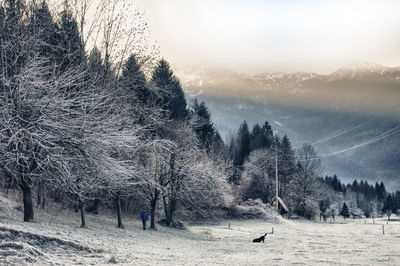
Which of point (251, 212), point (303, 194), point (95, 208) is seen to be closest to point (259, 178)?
point (303, 194)

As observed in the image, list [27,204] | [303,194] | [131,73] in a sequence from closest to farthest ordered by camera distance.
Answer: [27,204] < [131,73] < [303,194]

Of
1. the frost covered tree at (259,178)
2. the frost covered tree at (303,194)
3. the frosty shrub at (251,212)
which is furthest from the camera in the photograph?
the frost covered tree at (303,194)

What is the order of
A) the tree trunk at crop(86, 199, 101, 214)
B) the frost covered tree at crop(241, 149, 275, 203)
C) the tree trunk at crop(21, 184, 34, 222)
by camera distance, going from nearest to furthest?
the tree trunk at crop(21, 184, 34, 222) < the tree trunk at crop(86, 199, 101, 214) < the frost covered tree at crop(241, 149, 275, 203)

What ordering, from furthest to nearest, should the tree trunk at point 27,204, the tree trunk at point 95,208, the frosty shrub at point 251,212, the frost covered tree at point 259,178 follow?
the frost covered tree at point 259,178
the frosty shrub at point 251,212
the tree trunk at point 95,208
the tree trunk at point 27,204

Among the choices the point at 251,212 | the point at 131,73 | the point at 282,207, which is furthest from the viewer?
the point at 282,207

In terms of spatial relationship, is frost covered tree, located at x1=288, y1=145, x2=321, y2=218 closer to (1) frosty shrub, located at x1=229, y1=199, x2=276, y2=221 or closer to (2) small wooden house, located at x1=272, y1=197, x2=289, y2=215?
(2) small wooden house, located at x1=272, y1=197, x2=289, y2=215

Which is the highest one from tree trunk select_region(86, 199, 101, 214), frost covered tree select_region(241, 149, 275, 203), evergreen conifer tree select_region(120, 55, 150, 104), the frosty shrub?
evergreen conifer tree select_region(120, 55, 150, 104)

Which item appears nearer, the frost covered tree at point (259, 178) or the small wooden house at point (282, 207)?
the frost covered tree at point (259, 178)

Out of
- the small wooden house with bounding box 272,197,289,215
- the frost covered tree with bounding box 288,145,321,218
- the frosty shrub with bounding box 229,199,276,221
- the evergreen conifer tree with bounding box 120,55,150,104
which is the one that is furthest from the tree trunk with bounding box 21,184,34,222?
the frost covered tree with bounding box 288,145,321,218

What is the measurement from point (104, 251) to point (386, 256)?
501 inches

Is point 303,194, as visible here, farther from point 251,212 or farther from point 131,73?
point 131,73

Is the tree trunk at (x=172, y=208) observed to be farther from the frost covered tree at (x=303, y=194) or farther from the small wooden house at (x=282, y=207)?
the frost covered tree at (x=303, y=194)

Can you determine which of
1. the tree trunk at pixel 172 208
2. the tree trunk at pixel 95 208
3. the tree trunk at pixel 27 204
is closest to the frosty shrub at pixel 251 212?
the tree trunk at pixel 172 208

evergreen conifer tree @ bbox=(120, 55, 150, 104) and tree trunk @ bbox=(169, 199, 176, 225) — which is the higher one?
evergreen conifer tree @ bbox=(120, 55, 150, 104)
